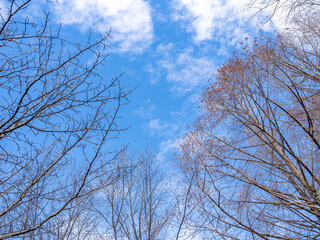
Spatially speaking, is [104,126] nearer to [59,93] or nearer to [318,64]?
[59,93]

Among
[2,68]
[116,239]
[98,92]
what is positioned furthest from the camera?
[116,239]

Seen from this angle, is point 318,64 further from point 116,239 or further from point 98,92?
point 116,239

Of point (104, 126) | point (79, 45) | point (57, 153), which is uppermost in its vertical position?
point (79, 45)

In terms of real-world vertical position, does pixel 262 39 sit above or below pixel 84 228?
above

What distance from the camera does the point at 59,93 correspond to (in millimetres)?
2648

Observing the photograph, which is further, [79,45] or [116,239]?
[116,239]

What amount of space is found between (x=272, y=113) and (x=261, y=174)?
44.6 inches

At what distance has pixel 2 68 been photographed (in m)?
2.52

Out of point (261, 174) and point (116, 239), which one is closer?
point (261, 174)

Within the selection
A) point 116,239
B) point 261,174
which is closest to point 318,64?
point 261,174

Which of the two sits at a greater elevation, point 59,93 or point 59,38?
point 59,38

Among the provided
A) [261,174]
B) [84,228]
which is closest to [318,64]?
[261,174]

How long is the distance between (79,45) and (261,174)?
11.2ft

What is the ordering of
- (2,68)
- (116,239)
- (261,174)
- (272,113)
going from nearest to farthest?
(2,68)
(272,113)
(261,174)
(116,239)
